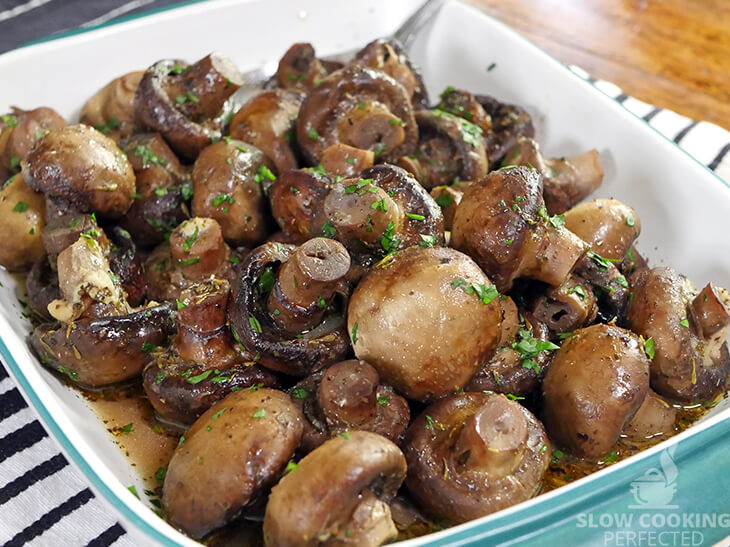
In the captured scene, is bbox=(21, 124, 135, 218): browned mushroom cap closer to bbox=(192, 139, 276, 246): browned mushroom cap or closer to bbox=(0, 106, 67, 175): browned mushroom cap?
bbox=(192, 139, 276, 246): browned mushroom cap

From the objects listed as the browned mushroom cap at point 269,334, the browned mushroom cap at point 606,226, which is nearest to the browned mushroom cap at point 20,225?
the browned mushroom cap at point 269,334

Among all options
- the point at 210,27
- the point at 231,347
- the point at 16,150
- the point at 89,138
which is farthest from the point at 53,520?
the point at 210,27

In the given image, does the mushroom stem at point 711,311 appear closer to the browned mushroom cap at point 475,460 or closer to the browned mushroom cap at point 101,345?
the browned mushroom cap at point 475,460

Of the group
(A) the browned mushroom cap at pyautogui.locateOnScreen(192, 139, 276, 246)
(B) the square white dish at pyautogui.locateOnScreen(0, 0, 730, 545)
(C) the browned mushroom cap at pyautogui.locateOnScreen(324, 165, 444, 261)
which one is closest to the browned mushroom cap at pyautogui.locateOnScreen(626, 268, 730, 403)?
(B) the square white dish at pyautogui.locateOnScreen(0, 0, 730, 545)

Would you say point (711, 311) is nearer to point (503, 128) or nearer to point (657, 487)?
point (657, 487)

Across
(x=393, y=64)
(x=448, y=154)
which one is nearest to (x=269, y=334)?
(x=448, y=154)
